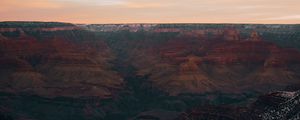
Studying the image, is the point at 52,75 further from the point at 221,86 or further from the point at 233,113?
the point at 233,113

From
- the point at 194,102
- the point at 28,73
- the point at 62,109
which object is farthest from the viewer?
the point at 28,73

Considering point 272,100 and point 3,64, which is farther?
point 3,64

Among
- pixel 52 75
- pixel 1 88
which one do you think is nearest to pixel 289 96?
pixel 1 88

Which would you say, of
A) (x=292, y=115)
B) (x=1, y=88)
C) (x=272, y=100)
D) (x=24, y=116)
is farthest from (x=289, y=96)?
(x=1, y=88)

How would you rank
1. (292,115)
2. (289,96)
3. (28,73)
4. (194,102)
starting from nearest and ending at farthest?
(292,115)
(289,96)
(194,102)
(28,73)

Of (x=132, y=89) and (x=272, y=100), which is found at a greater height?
(x=272, y=100)

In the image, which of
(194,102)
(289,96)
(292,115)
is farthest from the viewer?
(194,102)

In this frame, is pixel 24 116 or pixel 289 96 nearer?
pixel 289 96

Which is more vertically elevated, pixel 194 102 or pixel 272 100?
pixel 272 100

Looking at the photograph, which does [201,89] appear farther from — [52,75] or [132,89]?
[52,75]
